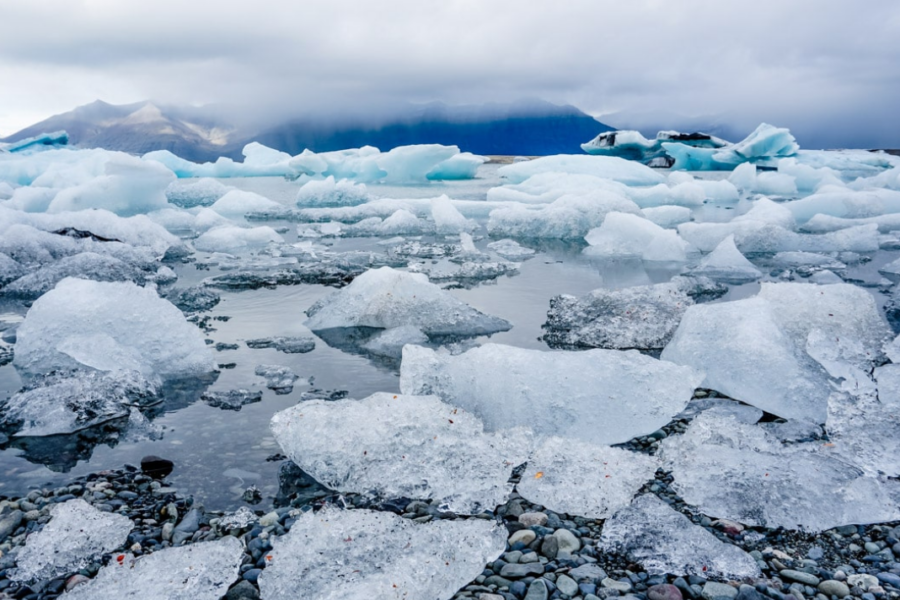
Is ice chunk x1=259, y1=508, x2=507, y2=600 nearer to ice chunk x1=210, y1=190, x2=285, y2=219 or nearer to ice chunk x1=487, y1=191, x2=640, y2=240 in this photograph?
ice chunk x1=487, y1=191, x2=640, y2=240

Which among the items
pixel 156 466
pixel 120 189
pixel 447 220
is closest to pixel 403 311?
pixel 156 466

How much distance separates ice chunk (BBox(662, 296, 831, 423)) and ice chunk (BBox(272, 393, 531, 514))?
4.32ft

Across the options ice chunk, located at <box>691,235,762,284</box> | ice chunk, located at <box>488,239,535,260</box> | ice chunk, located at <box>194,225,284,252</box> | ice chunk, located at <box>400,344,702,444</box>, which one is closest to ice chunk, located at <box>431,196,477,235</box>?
ice chunk, located at <box>488,239,535,260</box>

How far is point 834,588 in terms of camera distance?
1.88 m

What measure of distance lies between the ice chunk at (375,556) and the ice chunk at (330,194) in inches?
501

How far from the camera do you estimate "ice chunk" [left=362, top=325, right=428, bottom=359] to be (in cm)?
416

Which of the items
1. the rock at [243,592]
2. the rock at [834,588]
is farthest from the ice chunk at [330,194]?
the rock at [834,588]

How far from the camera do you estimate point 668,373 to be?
328 cm

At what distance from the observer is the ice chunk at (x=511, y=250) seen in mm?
7914

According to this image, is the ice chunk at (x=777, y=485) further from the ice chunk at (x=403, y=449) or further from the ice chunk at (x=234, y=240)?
the ice chunk at (x=234, y=240)

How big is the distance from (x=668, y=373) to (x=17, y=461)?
3.03 metres

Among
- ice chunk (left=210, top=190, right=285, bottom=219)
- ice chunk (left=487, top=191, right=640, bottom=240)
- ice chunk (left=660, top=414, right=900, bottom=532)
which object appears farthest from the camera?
ice chunk (left=210, top=190, right=285, bottom=219)

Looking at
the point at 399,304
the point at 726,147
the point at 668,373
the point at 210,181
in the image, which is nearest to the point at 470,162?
the point at 210,181

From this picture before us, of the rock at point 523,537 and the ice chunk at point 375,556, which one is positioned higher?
the ice chunk at point 375,556
